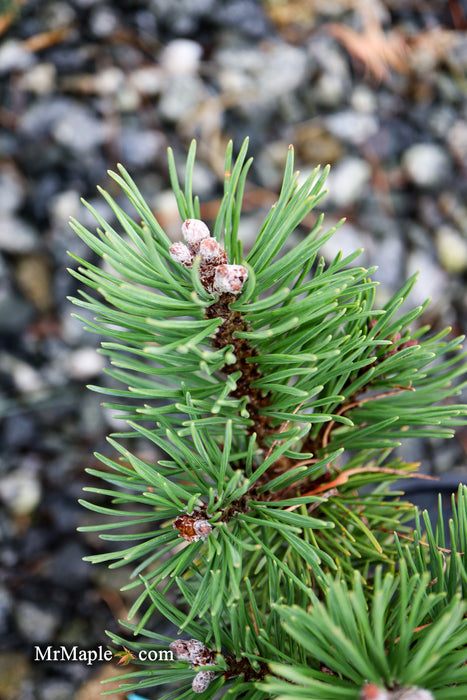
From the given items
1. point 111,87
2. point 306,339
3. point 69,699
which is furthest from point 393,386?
point 111,87

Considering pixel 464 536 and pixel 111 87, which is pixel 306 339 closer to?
pixel 464 536

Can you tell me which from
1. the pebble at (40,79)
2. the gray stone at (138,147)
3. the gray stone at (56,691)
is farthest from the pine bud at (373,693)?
the pebble at (40,79)

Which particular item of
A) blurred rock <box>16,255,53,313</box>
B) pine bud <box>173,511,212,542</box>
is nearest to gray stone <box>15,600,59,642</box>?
blurred rock <box>16,255,53,313</box>

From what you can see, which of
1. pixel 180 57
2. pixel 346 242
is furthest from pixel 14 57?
pixel 346 242

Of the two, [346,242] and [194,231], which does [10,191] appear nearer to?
[346,242]

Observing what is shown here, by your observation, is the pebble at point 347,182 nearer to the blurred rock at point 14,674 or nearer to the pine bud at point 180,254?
the pine bud at point 180,254
